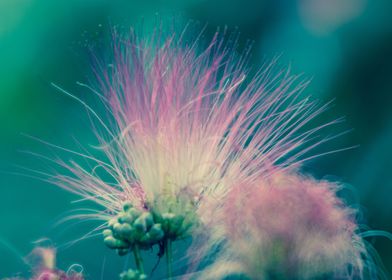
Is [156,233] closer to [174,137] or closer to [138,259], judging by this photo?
[138,259]

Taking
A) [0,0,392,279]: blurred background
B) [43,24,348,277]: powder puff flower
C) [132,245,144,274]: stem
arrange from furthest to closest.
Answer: [0,0,392,279]: blurred background < [43,24,348,277]: powder puff flower < [132,245,144,274]: stem

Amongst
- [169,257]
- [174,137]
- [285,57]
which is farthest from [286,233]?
[285,57]

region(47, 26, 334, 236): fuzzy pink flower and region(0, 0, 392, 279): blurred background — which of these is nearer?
region(47, 26, 334, 236): fuzzy pink flower

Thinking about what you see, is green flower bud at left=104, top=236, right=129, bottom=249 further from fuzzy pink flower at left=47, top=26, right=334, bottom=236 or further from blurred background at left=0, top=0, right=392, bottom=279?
blurred background at left=0, top=0, right=392, bottom=279

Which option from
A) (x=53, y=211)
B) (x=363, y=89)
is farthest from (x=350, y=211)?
(x=53, y=211)

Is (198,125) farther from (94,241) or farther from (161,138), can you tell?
(94,241)

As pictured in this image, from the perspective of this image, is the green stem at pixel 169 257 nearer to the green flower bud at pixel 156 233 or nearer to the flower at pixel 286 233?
the green flower bud at pixel 156 233

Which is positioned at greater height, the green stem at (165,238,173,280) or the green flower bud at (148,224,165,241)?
the green flower bud at (148,224,165,241)

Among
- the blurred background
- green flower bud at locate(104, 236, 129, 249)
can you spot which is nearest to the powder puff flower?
green flower bud at locate(104, 236, 129, 249)

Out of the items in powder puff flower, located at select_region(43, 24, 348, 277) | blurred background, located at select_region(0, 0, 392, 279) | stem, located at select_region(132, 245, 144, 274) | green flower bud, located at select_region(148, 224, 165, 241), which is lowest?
stem, located at select_region(132, 245, 144, 274)

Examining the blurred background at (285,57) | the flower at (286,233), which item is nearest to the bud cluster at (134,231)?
the flower at (286,233)
